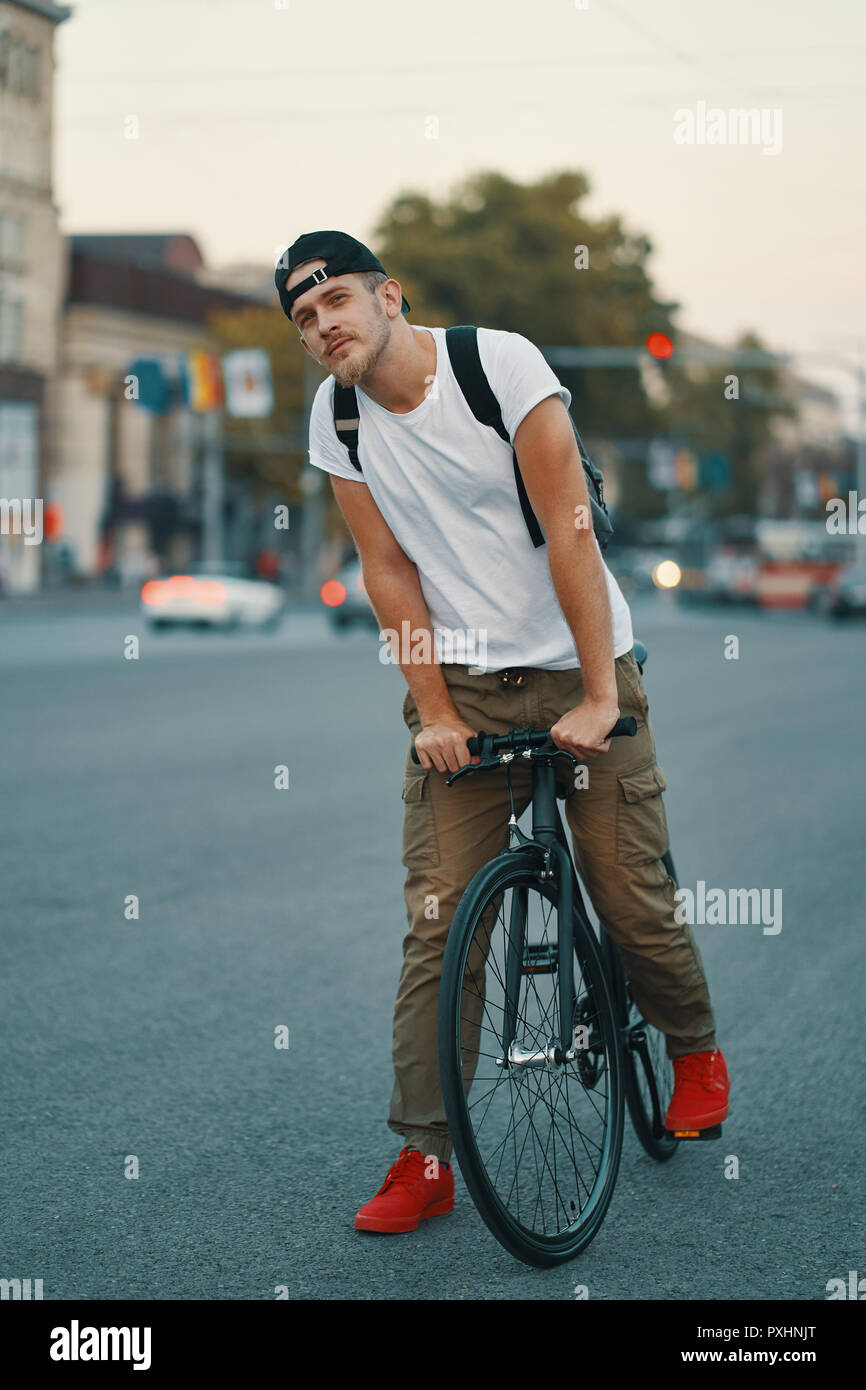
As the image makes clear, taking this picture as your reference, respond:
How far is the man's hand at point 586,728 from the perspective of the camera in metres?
3.52

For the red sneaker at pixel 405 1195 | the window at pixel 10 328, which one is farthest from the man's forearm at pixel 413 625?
the window at pixel 10 328

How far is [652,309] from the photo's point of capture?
7038 centimetres

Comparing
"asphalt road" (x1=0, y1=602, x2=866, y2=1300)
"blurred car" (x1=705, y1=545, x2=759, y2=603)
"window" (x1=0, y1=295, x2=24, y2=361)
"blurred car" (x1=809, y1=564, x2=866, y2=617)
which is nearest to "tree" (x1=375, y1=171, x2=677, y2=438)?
"blurred car" (x1=705, y1=545, x2=759, y2=603)

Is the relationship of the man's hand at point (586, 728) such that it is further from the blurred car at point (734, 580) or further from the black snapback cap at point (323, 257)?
the blurred car at point (734, 580)

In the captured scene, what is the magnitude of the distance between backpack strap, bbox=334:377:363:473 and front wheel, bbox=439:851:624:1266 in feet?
2.77

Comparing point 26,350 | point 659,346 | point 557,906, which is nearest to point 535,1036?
point 557,906

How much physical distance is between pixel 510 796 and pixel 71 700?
13730mm

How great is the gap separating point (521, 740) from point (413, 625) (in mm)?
335

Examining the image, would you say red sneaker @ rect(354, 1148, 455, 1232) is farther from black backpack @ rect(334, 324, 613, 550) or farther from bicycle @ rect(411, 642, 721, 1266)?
black backpack @ rect(334, 324, 613, 550)

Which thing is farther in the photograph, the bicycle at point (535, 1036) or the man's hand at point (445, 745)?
the man's hand at point (445, 745)

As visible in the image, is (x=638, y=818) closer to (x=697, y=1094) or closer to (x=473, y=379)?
(x=697, y=1094)

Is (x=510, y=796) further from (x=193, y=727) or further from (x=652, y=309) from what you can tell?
(x=652, y=309)

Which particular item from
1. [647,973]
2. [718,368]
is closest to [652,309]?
[718,368]

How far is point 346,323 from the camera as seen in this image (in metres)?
3.47
